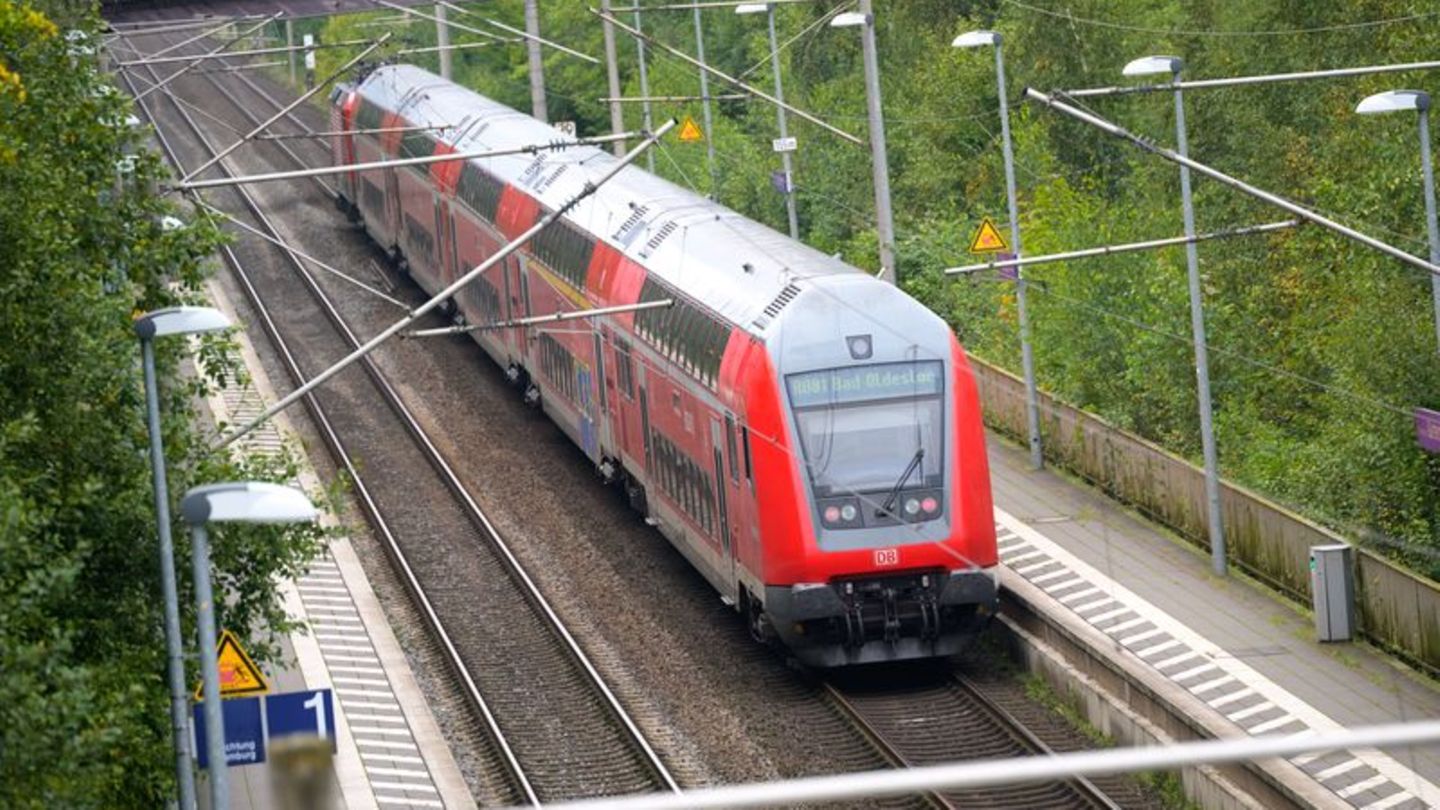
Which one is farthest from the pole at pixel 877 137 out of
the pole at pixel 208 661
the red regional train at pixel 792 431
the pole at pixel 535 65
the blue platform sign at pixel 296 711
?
the pole at pixel 208 661

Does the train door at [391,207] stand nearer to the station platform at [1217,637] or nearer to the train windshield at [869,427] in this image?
the station platform at [1217,637]

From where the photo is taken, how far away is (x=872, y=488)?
24.5 meters

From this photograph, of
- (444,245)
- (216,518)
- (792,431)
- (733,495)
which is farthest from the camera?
(444,245)

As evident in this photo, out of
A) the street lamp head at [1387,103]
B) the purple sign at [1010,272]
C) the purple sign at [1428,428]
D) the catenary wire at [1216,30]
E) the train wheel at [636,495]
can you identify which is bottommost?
the train wheel at [636,495]

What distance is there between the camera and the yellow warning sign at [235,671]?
66.5 feet


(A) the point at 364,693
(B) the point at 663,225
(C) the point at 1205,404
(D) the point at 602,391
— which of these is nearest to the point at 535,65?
(D) the point at 602,391

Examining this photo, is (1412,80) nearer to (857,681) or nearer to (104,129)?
(857,681)

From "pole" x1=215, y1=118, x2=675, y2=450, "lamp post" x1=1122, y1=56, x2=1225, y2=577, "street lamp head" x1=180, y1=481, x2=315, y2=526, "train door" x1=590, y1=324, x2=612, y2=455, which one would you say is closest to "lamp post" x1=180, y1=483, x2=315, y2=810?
"street lamp head" x1=180, y1=481, x2=315, y2=526

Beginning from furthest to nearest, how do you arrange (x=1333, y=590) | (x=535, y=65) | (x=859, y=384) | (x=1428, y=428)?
(x=535, y=65) → (x=1333, y=590) → (x=859, y=384) → (x=1428, y=428)

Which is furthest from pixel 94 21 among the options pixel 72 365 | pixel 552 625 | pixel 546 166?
pixel 546 166

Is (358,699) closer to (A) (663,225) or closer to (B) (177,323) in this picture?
(A) (663,225)

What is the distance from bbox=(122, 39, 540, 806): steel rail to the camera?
2500cm

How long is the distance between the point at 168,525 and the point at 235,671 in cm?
297

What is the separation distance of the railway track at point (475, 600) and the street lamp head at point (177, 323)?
4.50 m
